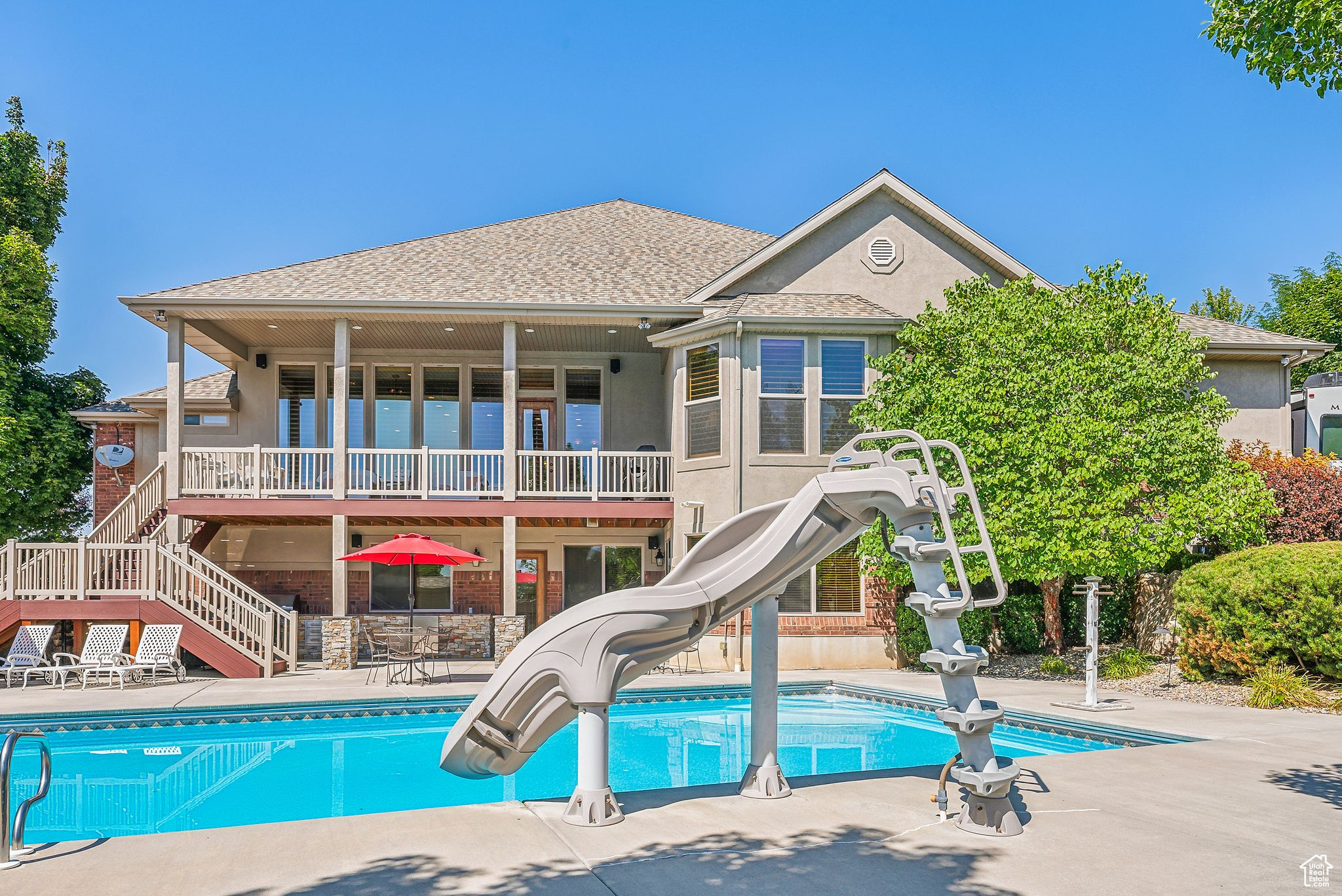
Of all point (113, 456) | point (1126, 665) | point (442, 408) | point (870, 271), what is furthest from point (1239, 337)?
point (113, 456)

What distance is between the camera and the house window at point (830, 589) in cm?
1741

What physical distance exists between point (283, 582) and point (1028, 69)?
19.5 metres

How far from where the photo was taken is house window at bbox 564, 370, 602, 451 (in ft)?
68.6

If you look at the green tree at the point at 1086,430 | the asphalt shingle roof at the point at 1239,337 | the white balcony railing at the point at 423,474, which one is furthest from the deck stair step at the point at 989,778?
the asphalt shingle roof at the point at 1239,337

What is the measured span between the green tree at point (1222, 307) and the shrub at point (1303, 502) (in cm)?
2585

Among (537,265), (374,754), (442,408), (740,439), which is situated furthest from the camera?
(442,408)

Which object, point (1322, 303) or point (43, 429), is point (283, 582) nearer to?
point (43, 429)

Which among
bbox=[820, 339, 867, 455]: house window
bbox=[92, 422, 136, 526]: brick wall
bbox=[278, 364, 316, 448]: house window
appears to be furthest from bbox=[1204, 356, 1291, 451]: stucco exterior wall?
bbox=[92, 422, 136, 526]: brick wall

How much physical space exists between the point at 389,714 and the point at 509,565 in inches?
185

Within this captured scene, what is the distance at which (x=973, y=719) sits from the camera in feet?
20.4

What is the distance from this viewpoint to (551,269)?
65.0 feet

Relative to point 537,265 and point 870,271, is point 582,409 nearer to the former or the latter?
point 537,265

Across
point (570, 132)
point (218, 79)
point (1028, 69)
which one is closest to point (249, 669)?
point (218, 79)

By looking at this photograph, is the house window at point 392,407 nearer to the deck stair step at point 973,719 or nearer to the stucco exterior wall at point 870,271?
the stucco exterior wall at point 870,271
